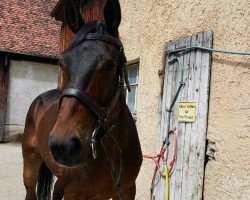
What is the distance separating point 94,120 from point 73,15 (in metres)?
0.85

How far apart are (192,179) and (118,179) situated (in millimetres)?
1512

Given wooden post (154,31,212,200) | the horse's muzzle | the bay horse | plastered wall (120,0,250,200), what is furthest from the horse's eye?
wooden post (154,31,212,200)

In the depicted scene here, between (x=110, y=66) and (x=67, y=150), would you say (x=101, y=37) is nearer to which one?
(x=110, y=66)

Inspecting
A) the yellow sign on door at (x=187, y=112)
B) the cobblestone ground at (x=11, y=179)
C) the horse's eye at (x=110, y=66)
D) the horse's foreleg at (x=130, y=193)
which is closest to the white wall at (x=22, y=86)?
the cobblestone ground at (x=11, y=179)

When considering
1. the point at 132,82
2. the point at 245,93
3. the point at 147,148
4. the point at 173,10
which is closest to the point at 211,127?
the point at 245,93

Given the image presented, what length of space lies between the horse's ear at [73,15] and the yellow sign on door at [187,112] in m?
1.86

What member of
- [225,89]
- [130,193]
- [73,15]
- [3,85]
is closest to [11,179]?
[130,193]

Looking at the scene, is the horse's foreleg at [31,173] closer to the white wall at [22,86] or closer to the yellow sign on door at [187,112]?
the yellow sign on door at [187,112]

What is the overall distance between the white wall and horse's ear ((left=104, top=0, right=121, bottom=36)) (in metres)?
13.3

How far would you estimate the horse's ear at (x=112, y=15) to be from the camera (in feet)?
7.88

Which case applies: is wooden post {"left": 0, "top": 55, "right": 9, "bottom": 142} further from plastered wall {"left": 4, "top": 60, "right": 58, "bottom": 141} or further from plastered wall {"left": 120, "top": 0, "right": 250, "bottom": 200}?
plastered wall {"left": 120, "top": 0, "right": 250, "bottom": 200}

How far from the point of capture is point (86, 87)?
6.64 ft

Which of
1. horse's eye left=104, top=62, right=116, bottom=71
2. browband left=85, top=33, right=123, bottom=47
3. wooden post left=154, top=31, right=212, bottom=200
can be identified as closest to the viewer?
horse's eye left=104, top=62, right=116, bottom=71

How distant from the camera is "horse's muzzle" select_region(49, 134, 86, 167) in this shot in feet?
5.99
